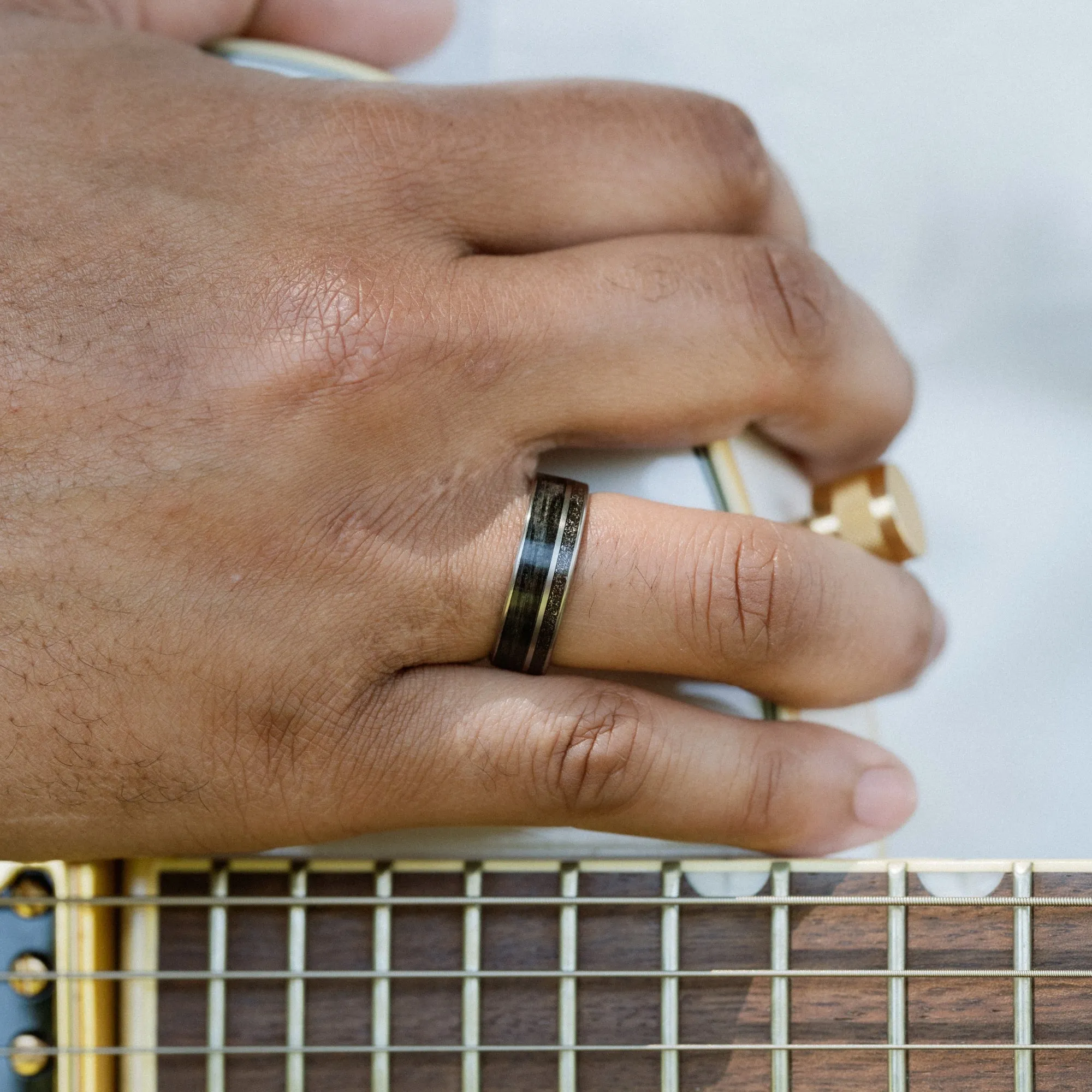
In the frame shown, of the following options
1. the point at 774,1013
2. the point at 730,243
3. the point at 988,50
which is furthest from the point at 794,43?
the point at 774,1013

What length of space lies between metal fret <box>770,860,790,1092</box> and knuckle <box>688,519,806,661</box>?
157 mm

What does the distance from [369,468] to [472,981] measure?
1.15ft

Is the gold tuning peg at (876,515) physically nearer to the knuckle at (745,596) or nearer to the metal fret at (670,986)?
the knuckle at (745,596)

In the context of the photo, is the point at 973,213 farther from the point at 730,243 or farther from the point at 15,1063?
the point at 15,1063

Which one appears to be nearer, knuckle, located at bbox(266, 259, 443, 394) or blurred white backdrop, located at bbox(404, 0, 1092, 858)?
knuckle, located at bbox(266, 259, 443, 394)

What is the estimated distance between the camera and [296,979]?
0.67m

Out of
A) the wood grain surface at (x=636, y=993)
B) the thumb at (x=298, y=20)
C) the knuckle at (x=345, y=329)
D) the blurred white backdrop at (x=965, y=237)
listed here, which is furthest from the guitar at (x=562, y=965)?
the thumb at (x=298, y=20)

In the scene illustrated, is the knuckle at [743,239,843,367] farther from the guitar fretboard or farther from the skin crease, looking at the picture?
the guitar fretboard

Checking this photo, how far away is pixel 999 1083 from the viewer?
25.3 inches

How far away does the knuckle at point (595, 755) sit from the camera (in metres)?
0.60

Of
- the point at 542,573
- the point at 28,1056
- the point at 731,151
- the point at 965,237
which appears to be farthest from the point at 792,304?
the point at 28,1056

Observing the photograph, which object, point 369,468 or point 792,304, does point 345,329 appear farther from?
point 792,304

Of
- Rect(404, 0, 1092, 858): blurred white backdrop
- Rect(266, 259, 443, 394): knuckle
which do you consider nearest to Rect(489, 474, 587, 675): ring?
Rect(266, 259, 443, 394): knuckle

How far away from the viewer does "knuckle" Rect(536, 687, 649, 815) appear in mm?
605
